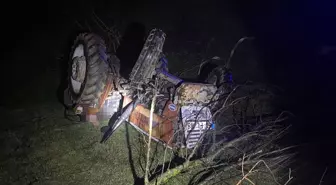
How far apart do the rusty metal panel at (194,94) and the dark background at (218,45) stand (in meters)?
2.24

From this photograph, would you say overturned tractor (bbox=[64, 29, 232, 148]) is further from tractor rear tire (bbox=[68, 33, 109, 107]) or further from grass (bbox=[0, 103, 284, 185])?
grass (bbox=[0, 103, 284, 185])

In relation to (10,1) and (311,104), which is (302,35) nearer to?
(311,104)

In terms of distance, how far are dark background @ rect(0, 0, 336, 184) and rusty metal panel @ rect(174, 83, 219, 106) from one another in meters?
2.24

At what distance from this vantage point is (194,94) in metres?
4.48

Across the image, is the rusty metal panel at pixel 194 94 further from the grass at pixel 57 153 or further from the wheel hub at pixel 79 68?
the wheel hub at pixel 79 68

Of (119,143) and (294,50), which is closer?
(119,143)

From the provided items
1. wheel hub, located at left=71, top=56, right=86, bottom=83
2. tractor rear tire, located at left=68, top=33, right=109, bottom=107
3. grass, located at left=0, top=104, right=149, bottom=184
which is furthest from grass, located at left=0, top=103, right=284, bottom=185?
wheel hub, located at left=71, top=56, right=86, bottom=83

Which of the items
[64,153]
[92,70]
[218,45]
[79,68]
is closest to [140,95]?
[92,70]

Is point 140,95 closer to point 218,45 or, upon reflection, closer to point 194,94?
point 194,94

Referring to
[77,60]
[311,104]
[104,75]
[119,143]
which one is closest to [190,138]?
[119,143]

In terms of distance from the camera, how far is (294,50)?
41.0ft

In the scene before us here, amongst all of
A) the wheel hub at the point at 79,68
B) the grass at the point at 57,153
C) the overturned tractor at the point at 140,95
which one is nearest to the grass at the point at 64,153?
the grass at the point at 57,153

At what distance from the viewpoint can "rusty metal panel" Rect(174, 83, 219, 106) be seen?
435 centimetres

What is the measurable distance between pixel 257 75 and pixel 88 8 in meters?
7.91
